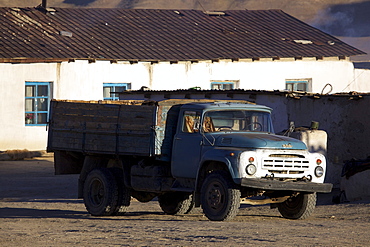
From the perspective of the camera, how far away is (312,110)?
18156 mm

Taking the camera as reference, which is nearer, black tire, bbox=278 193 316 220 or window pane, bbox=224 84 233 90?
black tire, bbox=278 193 316 220

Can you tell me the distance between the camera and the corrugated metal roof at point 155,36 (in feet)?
90.6

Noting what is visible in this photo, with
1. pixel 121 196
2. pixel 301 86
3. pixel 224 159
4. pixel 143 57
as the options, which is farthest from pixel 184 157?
pixel 301 86

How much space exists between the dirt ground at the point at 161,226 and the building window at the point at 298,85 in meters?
14.6

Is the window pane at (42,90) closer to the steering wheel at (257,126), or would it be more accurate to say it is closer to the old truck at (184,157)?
the old truck at (184,157)

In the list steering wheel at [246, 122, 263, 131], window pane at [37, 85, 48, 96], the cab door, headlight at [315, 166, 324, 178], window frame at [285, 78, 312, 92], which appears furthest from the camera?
window frame at [285, 78, 312, 92]

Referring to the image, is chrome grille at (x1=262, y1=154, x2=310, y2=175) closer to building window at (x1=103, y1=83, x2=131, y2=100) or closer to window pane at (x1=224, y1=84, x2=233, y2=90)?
building window at (x1=103, y1=83, x2=131, y2=100)

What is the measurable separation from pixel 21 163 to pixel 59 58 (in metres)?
4.22

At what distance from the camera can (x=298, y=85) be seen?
3133 cm

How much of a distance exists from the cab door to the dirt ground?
87cm

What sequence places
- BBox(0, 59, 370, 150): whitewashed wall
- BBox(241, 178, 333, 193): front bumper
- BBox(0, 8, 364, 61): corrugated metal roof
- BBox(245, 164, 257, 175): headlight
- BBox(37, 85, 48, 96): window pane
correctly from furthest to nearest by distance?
BBox(0, 8, 364, 61): corrugated metal roof
BBox(37, 85, 48, 96): window pane
BBox(0, 59, 370, 150): whitewashed wall
BBox(245, 164, 257, 175): headlight
BBox(241, 178, 333, 193): front bumper

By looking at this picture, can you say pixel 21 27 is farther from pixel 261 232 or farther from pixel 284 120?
pixel 261 232

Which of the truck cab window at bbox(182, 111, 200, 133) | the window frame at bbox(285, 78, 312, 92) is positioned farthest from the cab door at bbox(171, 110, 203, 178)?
the window frame at bbox(285, 78, 312, 92)

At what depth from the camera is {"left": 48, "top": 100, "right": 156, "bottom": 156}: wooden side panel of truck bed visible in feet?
43.1
